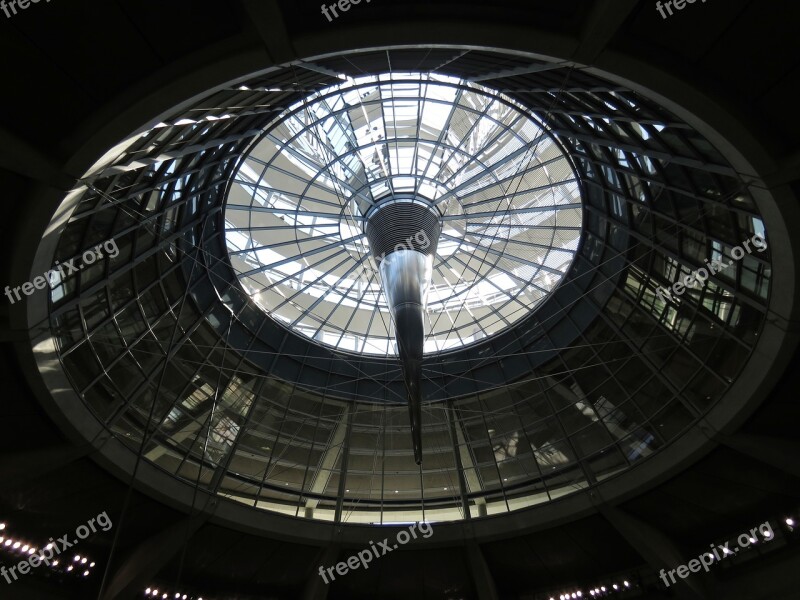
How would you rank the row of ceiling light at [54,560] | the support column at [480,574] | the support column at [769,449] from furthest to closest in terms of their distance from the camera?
the support column at [480,574]
the row of ceiling light at [54,560]
the support column at [769,449]

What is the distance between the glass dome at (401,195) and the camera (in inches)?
790

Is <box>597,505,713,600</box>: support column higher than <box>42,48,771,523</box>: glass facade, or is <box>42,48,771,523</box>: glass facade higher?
<box>42,48,771,523</box>: glass facade

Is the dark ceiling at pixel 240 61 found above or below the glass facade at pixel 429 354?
below

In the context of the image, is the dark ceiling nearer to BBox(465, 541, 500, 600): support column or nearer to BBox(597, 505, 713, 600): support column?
BBox(597, 505, 713, 600): support column

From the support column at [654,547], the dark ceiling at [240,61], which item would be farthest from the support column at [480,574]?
the dark ceiling at [240,61]

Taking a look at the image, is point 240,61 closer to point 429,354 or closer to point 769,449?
point 769,449

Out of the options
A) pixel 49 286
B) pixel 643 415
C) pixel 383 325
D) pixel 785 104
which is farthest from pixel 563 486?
pixel 49 286

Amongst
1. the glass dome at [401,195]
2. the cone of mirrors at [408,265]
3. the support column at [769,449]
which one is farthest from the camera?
the glass dome at [401,195]

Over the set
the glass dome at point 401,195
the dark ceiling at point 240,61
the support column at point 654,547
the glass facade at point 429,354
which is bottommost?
the support column at point 654,547

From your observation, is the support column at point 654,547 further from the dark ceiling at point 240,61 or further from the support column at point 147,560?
the support column at point 147,560

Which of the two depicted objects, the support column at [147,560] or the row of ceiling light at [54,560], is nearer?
the row of ceiling light at [54,560]

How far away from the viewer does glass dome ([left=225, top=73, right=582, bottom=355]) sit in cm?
2008

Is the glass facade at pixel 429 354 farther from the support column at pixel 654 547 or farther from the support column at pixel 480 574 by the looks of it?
the support column at pixel 480 574

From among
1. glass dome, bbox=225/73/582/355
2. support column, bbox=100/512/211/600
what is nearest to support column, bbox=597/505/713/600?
glass dome, bbox=225/73/582/355
